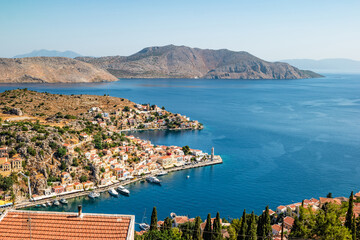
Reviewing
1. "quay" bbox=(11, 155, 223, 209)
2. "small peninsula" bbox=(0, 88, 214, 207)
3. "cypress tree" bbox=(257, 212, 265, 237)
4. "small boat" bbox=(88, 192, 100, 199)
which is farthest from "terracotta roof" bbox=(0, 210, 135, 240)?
"small boat" bbox=(88, 192, 100, 199)

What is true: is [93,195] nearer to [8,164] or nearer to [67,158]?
[67,158]

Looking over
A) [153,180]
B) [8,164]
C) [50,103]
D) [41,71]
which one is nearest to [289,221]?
[153,180]

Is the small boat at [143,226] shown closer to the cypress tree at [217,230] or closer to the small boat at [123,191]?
the small boat at [123,191]

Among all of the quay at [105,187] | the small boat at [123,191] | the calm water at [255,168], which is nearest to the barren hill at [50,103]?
the calm water at [255,168]

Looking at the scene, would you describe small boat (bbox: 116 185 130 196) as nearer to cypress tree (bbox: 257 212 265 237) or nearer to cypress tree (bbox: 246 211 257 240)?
cypress tree (bbox: 257 212 265 237)

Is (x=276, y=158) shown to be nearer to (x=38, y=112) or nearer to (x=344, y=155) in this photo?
(x=344, y=155)
